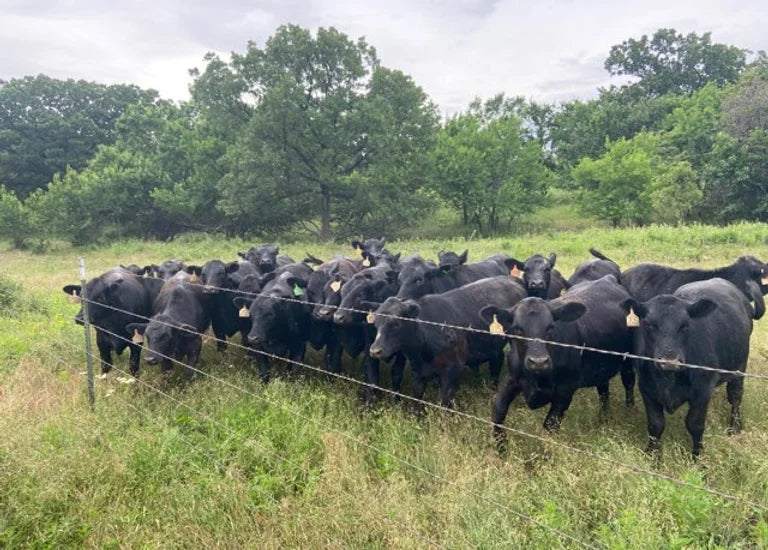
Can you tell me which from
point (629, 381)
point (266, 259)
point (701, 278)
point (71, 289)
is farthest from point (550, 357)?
point (266, 259)

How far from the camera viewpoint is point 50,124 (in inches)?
2167

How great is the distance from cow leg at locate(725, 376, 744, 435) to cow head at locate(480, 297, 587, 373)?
5.76 feet

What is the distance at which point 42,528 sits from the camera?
4336 millimetres

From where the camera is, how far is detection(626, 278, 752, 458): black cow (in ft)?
16.1

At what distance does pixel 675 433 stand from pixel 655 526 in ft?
6.75

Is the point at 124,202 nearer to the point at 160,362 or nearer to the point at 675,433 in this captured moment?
the point at 160,362

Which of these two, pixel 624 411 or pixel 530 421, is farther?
pixel 624 411

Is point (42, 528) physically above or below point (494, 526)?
below

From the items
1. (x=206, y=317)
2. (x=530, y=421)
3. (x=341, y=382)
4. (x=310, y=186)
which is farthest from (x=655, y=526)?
(x=310, y=186)

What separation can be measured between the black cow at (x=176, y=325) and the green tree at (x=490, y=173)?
2945 cm

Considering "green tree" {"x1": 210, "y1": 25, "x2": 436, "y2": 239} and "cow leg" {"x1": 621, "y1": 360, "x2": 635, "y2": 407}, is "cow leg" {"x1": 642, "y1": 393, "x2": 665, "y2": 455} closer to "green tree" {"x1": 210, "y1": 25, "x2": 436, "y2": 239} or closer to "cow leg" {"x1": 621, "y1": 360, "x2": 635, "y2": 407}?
"cow leg" {"x1": 621, "y1": 360, "x2": 635, "y2": 407}

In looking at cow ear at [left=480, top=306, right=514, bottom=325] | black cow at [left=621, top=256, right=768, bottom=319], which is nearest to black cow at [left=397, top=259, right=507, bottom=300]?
cow ear at [left=480, top=306, right=514, bottom=325]

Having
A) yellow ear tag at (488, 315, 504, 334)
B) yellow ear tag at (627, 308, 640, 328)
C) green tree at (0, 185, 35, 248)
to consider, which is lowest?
green tree at (0, 185, 35, 248)

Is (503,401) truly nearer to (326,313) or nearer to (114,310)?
(326,313)
